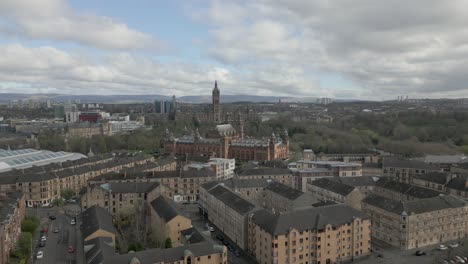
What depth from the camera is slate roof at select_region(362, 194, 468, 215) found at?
4186cm

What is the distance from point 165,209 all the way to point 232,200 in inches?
298

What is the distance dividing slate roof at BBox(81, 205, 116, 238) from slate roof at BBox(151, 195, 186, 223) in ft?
16.9

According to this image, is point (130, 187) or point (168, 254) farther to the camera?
point (130, 187)

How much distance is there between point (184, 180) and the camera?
62.1m

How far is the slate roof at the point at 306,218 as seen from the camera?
36.5 m

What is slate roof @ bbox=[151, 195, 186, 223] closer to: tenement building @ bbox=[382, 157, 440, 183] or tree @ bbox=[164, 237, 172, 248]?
tree @ bbox=[164, 237, 172, 248]

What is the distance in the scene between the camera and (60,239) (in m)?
44.0

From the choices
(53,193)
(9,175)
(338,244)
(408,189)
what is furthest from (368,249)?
(9,175)

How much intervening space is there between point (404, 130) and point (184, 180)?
79446 mm

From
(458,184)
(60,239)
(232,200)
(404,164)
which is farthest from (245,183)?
(404,164)

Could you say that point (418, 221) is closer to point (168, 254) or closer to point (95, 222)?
point (168, 254)

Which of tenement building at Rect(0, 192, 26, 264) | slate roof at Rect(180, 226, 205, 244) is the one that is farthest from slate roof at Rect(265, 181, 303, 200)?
tenement building at Rect(0, 192, 26, 264)

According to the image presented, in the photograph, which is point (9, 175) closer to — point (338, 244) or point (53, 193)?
point (53, 193)

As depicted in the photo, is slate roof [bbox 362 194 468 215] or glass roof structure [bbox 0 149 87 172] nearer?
slate roof [bbox 362 194 468 215]
